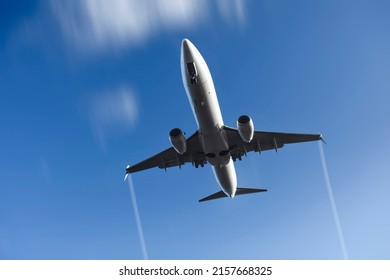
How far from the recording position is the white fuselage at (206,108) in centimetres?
2308

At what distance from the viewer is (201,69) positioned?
23.5 meters

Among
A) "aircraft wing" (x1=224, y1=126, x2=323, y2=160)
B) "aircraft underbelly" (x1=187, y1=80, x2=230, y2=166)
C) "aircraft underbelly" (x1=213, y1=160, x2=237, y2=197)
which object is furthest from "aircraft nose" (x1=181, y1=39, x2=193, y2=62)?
"aircraft underbelly" (x1=213, y1=160, x2=237, y2=197)

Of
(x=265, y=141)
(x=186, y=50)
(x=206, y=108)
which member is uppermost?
(x=186, y=50)

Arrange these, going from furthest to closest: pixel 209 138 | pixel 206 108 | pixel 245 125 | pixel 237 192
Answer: pixel 237 192
pixel 209 138
pixel 245 125
pixel 206 108

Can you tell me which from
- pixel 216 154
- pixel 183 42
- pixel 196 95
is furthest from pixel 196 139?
pixel 183 42

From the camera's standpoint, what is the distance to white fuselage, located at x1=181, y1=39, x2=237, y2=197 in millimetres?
23078

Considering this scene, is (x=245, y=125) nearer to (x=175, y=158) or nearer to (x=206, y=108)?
(x=206, y=108)

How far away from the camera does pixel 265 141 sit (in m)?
30.1

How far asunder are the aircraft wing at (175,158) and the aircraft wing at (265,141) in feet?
8.86

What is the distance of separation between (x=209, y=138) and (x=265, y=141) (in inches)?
235

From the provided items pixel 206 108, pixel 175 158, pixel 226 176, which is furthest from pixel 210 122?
pixel 175 158

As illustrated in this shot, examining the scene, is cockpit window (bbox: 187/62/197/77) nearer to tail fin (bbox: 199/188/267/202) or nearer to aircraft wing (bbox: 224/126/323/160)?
aircraft wing (bbox: 224/126/323/160)

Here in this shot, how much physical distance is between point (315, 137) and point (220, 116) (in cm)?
844

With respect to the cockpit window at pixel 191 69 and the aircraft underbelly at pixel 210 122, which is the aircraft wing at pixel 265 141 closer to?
the aircraft underbelly at pixel 210 122
